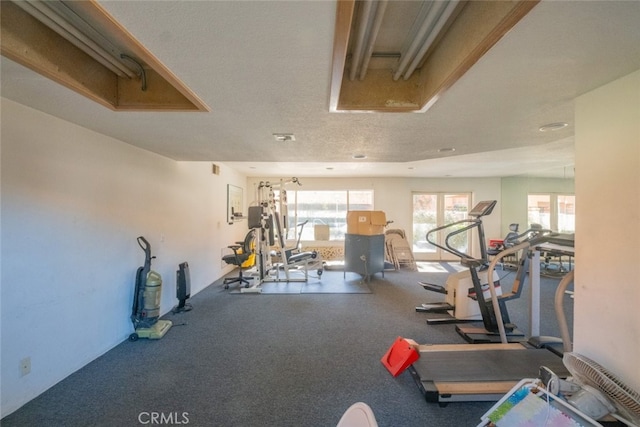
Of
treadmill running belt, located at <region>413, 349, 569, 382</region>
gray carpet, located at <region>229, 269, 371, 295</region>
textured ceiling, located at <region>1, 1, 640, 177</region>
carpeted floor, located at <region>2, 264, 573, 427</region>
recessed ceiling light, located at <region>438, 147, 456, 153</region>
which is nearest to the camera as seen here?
textured ceiling, located at <region>1, 1, 640, 177</region>

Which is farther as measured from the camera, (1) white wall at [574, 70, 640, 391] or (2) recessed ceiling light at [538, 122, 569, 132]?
(2) recessed ceiling light at [538, 122, 569, 132]

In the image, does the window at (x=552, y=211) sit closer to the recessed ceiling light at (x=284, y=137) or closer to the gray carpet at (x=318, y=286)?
the gray carpet at (x=318, y=286)

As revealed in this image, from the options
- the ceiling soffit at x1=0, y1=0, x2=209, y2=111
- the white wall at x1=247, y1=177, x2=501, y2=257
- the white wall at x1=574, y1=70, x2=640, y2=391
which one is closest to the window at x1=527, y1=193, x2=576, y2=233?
the white wall at x1=247, y1=177, x2=501, y2=257

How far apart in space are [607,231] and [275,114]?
2.20m

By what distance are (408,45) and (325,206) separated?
6.16m

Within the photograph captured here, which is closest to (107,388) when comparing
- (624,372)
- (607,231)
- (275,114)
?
(275,114)

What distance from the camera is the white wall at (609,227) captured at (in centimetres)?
133

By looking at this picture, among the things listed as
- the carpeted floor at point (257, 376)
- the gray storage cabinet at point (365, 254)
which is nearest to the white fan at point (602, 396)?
the carpeted floor at point (257, 376)

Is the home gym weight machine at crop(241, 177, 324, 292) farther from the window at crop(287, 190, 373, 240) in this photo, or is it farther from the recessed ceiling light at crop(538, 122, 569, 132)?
the recessed ceiling light at crop(538, 122, 569, 132)

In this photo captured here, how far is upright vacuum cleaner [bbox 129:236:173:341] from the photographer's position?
2768mm

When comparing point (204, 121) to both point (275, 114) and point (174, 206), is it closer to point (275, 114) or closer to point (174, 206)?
point (275, 114)

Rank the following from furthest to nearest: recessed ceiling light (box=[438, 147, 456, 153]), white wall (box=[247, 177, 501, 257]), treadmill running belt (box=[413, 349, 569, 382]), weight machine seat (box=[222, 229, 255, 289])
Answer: white wall (box=[247, 177, 501, 257]) < weight machine seat (box=[222, 229, 255, 289]) < recessed ceiling light (box=[438, 147, 456, 153]) < treadmill running belt (box=[413, 349, 569, 382])

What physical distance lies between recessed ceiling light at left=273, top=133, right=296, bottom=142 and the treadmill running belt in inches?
91.6

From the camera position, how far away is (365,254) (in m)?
5.18
